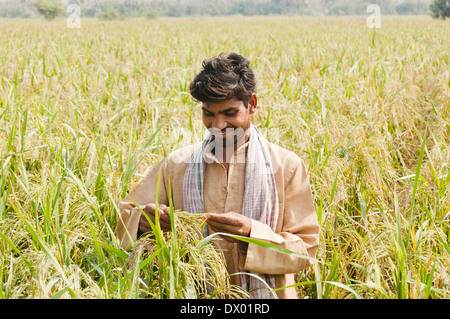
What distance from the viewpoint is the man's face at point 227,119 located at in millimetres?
1428

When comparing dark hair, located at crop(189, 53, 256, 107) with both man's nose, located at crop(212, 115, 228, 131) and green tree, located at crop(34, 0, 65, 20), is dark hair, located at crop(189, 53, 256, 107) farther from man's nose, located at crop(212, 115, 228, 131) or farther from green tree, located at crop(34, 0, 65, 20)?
green tree, located at crop(34, 0, 65, 20)

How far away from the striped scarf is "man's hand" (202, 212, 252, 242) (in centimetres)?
11

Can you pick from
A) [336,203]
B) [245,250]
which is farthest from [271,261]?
[336,203]

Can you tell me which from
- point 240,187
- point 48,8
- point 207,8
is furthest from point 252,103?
point 207,8

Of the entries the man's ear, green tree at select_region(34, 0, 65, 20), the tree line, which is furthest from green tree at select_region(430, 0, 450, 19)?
the man's ear

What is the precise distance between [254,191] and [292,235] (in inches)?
6.6

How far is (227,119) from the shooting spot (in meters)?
1.44

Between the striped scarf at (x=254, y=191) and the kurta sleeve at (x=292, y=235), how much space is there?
5 centimetres

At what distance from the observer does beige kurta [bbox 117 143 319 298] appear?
1.39 metres

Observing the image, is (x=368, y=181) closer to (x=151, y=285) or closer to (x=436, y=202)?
(x=436, y=202)

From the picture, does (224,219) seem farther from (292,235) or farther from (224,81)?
(224,81)
